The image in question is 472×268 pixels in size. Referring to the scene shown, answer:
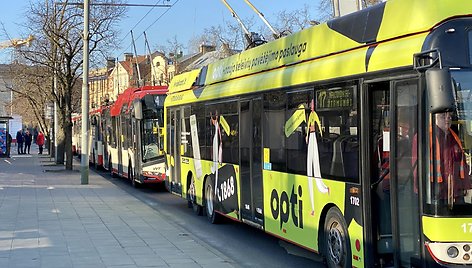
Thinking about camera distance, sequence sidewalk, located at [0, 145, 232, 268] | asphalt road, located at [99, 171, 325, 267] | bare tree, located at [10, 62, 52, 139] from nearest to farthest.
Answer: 1. sidewalk, located at [0, 145, 232, 268]
2. asphalt road, located at [99, 171, 325, 267]
3. bare tree, located at [10, 62, 52, 139]

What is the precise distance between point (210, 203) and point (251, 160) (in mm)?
2993

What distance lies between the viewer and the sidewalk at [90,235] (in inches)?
350

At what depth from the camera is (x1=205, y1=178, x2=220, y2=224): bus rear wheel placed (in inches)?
502

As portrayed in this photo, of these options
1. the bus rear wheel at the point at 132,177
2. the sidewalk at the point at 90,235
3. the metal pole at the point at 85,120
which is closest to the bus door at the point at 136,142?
the bus rear wheel at the point at 132,177

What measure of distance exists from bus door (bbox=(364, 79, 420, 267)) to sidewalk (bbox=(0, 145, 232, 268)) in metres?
2.88

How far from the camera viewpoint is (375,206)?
6574 mm

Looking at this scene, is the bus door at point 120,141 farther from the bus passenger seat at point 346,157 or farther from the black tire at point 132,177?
the bus passenger seat at point 346,157

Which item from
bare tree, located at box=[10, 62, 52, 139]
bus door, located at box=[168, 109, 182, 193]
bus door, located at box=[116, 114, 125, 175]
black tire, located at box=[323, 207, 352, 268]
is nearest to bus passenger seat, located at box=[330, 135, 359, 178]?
black tire, located at box=[323, 207, 352, 268]

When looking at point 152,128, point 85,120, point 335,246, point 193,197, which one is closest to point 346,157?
point 335,246

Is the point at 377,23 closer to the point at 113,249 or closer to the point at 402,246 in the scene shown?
the point at 402,246

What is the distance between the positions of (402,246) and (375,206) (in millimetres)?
619

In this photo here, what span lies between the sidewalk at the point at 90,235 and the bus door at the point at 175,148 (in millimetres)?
879

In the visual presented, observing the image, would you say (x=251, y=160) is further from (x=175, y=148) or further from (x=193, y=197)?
(x=175, y=148)

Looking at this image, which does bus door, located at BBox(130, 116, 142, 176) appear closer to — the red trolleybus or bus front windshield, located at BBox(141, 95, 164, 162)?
the red trolleybus
